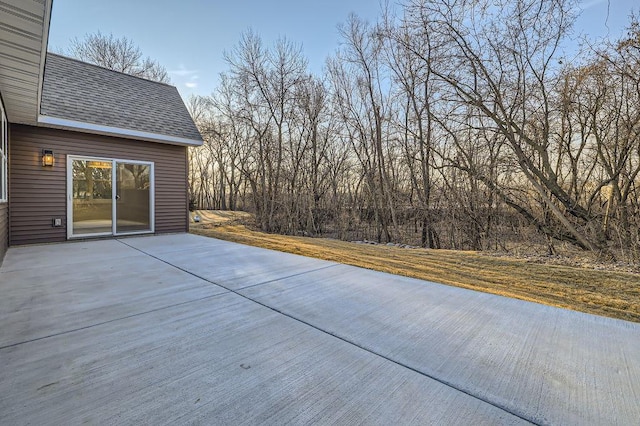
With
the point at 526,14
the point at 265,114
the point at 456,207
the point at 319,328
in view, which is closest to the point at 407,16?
the point at 526,14

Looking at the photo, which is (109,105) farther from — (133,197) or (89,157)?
(133,197)

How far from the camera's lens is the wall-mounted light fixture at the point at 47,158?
5.61 meters

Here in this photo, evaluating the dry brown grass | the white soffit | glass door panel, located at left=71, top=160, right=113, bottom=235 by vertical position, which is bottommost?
the dry brown grass

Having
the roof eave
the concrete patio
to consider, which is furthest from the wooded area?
the concrete patio

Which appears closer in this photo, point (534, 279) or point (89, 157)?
point (534, 279)

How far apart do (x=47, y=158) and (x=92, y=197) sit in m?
1.10

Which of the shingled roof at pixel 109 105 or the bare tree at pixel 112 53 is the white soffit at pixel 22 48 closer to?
the shingled roof at pixel 109 105

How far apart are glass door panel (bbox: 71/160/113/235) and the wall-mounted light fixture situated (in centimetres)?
39

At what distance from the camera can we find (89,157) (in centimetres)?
615

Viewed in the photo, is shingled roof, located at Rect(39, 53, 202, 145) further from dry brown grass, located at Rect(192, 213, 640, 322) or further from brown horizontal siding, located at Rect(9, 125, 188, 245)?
dry brown grass, located at Rect(192, 213, 640, 322)

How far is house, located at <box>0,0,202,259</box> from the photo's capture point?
535 cm

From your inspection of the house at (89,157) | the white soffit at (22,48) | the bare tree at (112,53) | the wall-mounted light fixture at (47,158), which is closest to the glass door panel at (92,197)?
the house at (89,157)

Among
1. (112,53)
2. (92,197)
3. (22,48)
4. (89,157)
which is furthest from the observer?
(112,53)

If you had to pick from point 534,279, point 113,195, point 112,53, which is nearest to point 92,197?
point 113,195
